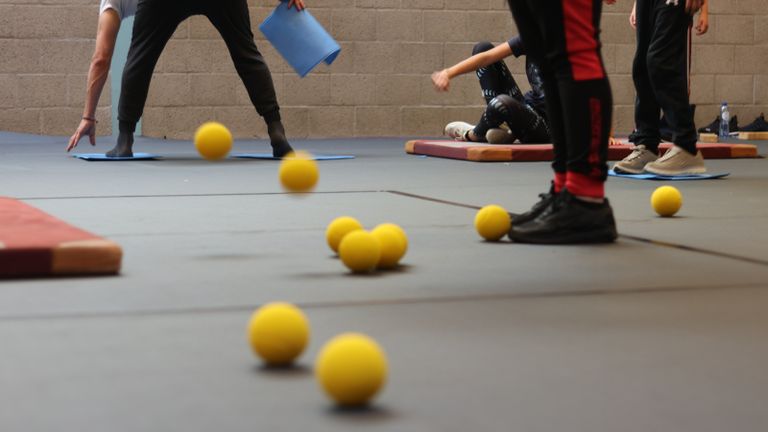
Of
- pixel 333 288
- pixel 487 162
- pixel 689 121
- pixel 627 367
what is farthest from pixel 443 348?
pixel 487 162

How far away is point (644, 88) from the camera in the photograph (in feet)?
15.2

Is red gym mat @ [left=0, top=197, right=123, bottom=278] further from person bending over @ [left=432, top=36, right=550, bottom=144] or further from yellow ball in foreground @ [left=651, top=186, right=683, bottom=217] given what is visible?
person bending over @ [left=432, top=36, right=550, bottom=144]

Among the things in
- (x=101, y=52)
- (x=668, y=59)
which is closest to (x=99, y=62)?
(x=101, y=52)

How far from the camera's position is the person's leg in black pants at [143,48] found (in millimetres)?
5309

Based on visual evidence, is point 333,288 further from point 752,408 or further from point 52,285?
point 752,408

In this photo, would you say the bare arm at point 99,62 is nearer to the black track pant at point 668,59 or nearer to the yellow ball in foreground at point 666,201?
the black track pant at point 668,59

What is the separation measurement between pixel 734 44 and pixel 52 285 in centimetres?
858

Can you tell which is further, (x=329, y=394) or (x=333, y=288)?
(x=333, y=288)

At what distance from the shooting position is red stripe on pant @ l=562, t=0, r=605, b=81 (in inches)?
99.3

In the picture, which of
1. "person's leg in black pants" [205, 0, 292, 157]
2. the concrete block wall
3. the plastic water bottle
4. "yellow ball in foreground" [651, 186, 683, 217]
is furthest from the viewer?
the plastic water bottle

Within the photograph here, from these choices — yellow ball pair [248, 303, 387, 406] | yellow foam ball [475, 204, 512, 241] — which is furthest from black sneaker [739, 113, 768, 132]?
yellow ball pair [248, 303, 387, 406]

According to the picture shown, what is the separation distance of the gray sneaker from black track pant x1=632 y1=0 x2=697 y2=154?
22cm

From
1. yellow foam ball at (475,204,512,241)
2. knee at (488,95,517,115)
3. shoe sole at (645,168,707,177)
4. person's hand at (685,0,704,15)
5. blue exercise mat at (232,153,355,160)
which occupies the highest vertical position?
person's hand at (685,0,704,15)

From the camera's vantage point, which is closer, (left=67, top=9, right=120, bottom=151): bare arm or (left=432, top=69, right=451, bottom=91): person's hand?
(left=432, top=69, right=451, bottom=91): person's hand
